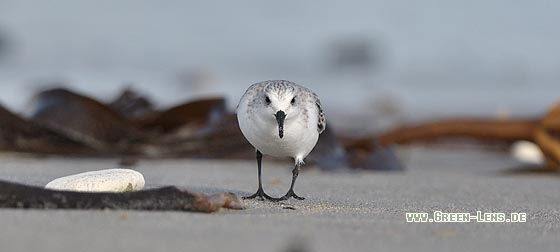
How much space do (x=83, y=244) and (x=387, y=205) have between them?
1.41 m

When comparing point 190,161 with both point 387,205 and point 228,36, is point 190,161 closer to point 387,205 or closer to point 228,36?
point 387,205

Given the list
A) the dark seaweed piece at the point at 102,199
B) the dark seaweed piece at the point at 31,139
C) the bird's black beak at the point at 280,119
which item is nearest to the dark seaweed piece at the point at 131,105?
the dark seaweed piece at the point at 31,139

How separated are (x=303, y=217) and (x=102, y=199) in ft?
1.90

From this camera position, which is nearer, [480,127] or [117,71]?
[480,127]

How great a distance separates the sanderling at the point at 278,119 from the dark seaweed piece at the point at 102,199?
2.07ft

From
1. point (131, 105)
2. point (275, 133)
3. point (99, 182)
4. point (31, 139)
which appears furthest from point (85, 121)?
point (99, 182)

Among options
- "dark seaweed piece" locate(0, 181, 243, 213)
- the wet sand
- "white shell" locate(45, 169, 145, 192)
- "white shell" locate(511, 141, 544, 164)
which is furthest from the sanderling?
"white shell" locate(511, 141, 544, 164)

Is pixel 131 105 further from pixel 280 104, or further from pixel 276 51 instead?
pixel 276 51

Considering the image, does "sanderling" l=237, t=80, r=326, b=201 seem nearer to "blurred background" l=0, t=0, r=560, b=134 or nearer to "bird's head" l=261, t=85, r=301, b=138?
"bird's head" l=261, t=85, r=301, b=138

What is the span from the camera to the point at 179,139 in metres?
4.80

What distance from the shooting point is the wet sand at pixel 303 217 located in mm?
1970

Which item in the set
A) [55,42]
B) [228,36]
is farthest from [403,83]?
[55,42]

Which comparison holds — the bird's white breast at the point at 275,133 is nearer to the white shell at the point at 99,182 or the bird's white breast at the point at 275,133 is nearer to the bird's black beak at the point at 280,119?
the bird's black beak at the point at 280,119

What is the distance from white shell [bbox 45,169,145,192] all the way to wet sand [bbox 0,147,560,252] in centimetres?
26
